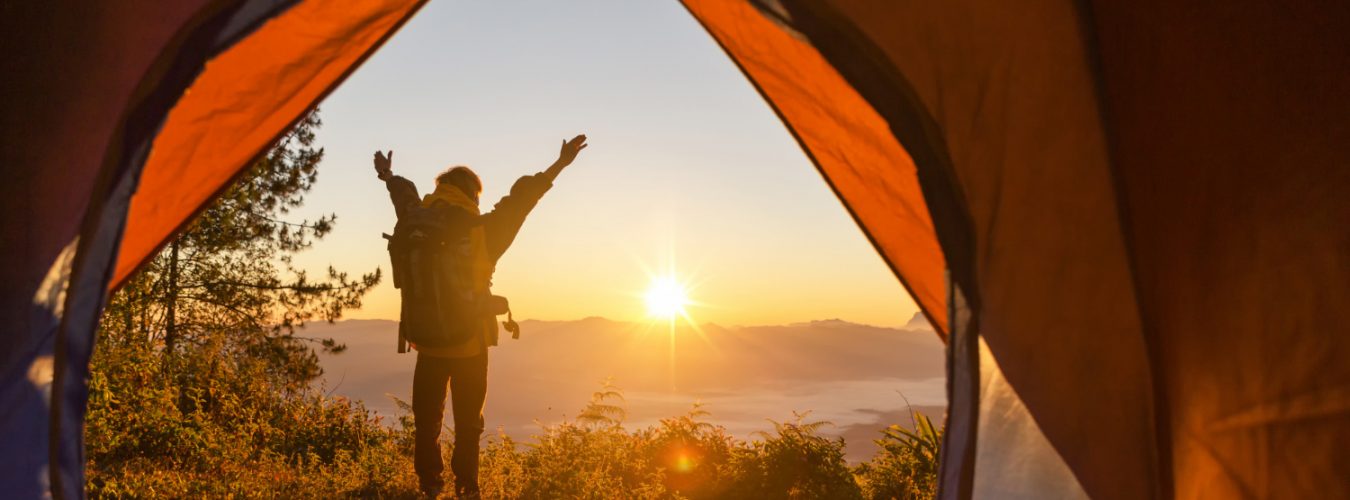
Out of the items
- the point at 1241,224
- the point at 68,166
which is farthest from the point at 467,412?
the point at 1241,224

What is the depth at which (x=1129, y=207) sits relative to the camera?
2590 millimetres

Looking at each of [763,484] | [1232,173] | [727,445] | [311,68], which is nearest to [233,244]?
[727,445]

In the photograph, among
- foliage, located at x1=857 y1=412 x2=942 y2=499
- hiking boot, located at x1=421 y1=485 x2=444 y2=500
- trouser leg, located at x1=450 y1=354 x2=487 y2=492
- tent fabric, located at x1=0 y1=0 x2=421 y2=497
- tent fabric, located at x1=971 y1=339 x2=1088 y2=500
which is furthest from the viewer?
foliage, located at x1=857 y1=412 x2=942 y2=499

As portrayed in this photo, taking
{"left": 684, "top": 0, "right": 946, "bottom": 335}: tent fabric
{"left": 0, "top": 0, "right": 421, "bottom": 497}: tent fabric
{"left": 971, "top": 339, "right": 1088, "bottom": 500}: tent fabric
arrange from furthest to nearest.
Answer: {"left": 684, "top": 0, "right": 946, "bottom": 335}: tent fabric, {"left": 971, "top": 339, "right": 1088, "bottom": 500}: tent fabric, {"left": 0, "top": 0, "right": 421, "bottom": 497}: tent fabric

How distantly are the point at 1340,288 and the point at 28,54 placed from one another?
3723mm

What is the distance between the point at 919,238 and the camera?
10.4 ft

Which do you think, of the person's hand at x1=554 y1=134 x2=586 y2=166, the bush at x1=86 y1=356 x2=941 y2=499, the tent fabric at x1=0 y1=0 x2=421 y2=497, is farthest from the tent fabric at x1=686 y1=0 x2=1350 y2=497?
the bush at x1=86 y1=356 x2=941 y2=499

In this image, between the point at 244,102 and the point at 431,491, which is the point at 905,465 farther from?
the point at 244,102

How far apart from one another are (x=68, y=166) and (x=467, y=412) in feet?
9.85

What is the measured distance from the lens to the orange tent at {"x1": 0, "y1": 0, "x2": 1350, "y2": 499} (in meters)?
2.22

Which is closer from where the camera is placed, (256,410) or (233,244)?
(256,410)

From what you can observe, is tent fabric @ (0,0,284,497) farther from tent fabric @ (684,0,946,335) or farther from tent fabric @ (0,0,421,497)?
tent fabric @ (684,0,946,335)

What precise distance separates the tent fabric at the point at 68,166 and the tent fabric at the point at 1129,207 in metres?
1.73

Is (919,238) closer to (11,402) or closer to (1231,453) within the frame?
(1231,453)
